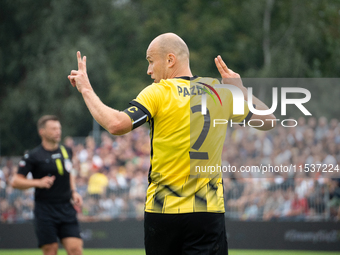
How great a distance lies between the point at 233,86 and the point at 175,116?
2.22 ft

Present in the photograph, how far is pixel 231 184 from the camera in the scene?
1286 cm

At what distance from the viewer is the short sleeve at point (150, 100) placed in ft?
10.8

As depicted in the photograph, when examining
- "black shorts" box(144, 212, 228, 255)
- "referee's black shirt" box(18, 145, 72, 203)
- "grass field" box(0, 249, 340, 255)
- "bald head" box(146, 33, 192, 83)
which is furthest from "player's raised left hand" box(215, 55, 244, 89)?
"grass field" box(0, 249, 340, 255)

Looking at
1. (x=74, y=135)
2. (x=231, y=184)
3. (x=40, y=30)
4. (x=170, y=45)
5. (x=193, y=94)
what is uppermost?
(x=40, y=30)

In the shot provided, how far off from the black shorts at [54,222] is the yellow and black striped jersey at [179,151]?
3.80m

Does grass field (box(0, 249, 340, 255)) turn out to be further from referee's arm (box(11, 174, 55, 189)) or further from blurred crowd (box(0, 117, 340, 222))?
referee's arm (box(11, 174, 55, 189))

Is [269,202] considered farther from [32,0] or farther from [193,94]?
[32,0]

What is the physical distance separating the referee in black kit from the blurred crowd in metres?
6.22

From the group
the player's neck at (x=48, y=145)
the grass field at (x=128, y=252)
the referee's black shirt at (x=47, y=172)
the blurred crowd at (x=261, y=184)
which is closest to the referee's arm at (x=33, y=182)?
the referee's black shirt at (x=47, y=172)

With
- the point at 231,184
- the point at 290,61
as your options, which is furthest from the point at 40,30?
the point at 231,184

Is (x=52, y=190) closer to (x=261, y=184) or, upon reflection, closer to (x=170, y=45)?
(x=170, y=45)

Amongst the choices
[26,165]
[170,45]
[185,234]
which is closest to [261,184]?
[26,165]

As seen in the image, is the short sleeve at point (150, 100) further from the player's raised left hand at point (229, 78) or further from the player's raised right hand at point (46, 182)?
the player's raised right hand at point (46, 182)

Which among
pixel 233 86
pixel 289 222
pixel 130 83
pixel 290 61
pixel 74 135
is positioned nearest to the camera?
pixel 233 86
